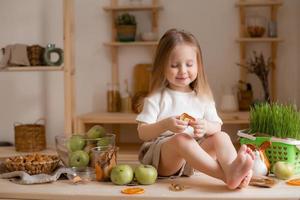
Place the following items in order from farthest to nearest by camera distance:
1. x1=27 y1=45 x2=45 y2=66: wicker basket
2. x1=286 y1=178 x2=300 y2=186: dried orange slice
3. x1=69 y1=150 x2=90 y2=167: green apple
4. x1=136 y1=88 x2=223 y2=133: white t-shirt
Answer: x1=27 y1=45 x2=45 y2=66: wicker basket < x1=136 y1=88 x2=223 y2=133: white t-shirt < x1=69 y1=150 x2=90 y2=167: green apple < x1=286 y1=178 x2=300 y2=186: dried orange slice

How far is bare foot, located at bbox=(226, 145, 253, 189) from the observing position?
1259 millimetres

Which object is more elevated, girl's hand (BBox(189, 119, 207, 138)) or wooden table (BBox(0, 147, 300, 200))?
girl's hand (BBox(189, 119, 207, 138))

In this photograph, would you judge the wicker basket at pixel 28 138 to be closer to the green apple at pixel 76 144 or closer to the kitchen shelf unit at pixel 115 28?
the kitchen shelf unit at pixel 115 28

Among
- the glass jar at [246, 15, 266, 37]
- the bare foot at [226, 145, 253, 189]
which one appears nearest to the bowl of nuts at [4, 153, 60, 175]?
the bare foot at [226, 145, 253, 189]

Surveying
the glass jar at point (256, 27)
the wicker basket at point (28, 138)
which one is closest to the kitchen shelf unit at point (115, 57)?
the wicker basket at point (28, 138)

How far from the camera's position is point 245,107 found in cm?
278

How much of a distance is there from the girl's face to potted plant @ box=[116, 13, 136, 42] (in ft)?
4.27

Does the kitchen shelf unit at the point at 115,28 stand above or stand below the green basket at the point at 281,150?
above

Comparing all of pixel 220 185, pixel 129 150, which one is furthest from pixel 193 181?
pixel 129 150

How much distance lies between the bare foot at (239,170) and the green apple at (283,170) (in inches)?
6.4

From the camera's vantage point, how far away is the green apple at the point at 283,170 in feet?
4.56

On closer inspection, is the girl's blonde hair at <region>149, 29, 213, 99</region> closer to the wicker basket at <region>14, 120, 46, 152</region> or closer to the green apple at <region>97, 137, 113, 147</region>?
the green apple at <region>97, 137, 113, 147</region>

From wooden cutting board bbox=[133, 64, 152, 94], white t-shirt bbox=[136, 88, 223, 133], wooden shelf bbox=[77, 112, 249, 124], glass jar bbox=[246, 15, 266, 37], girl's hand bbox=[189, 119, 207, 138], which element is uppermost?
glass jar bbox=[246, 15, 266, 37]

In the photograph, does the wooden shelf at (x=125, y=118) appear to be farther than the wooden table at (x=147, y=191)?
Yes
